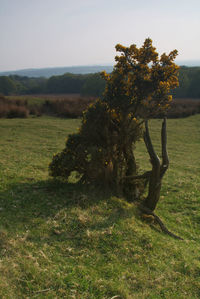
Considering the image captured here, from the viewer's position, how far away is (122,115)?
7.32m

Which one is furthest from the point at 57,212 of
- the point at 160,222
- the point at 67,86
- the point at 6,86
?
the point at 67,86

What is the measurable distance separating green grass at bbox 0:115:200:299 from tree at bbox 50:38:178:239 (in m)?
0.69

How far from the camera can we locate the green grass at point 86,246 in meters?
3.94

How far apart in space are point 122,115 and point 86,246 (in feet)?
11.9

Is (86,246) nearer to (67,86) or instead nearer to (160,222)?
(160,222)

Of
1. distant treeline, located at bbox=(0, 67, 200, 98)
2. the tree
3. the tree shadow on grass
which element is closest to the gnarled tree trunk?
the tree

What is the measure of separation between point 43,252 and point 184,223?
172 inches

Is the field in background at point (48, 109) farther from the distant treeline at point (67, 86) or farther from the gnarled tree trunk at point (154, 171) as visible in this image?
the gnarled tree trunk at point (154, 171)

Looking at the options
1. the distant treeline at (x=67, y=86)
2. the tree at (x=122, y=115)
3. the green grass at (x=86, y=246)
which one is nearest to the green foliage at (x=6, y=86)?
the distant treeline at (x=67, y=86)

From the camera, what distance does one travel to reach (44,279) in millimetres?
3912

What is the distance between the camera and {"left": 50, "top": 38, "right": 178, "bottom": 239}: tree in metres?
7.06

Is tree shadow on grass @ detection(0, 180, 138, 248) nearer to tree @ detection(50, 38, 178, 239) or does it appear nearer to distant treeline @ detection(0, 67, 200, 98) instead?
tree @ detection(50, 38, 178, 239)

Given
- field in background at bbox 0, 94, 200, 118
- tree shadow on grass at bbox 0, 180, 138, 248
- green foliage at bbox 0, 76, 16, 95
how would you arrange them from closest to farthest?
tree shadow on grass at bbox 0, 180, 138, 248 → field in background at bbox 0, 94, 200, 118 → green foliage at bbox 0, 76, 16, 95

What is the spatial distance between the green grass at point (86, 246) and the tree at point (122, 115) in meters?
0.69
